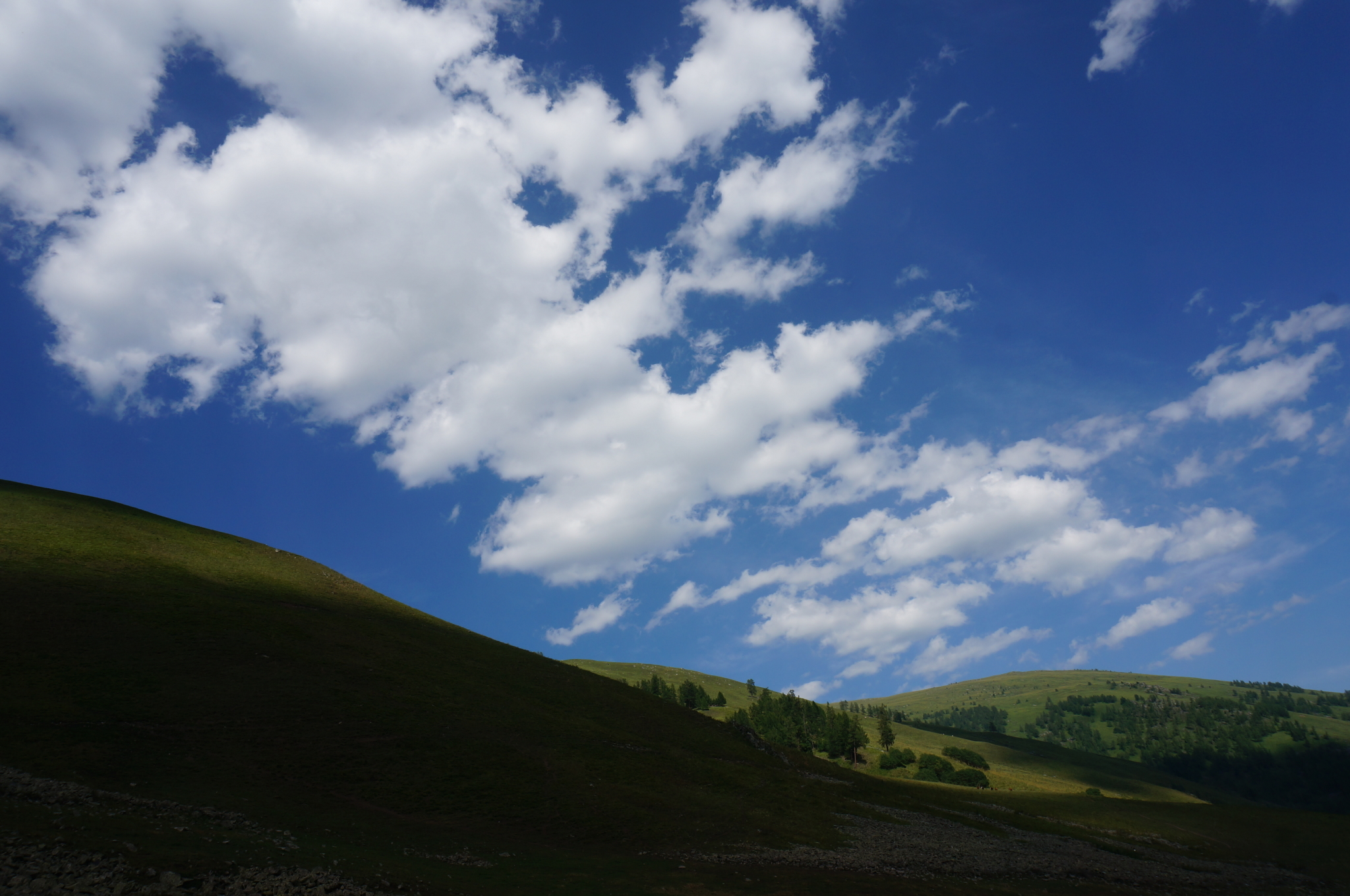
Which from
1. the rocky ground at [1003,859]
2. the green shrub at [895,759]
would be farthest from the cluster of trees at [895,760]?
the rocky ground at [1003,859]

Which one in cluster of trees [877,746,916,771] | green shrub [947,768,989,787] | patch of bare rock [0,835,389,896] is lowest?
green shrub [947,768,989,787]

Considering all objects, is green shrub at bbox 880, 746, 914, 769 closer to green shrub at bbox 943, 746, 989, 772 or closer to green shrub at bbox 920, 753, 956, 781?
green shrub at bbox 920, 753, 956, 781

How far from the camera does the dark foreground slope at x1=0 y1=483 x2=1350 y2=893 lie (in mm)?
31125

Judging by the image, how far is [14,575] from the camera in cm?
5938

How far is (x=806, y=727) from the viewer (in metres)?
172

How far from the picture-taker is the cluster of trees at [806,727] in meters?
160

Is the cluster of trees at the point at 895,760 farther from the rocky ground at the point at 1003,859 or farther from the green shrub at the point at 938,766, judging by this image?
the rocky ground at the point at 1003,859

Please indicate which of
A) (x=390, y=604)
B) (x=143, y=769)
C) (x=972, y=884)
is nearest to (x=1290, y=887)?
(x=972, y=884)

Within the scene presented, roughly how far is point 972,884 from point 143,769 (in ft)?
164

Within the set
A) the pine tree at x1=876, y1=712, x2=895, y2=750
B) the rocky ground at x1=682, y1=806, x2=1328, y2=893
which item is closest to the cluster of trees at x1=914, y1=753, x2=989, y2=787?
the pine tree at x1=876, y1=712, x2=895, y2=750

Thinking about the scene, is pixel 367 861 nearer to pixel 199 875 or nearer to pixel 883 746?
pixel 199 875

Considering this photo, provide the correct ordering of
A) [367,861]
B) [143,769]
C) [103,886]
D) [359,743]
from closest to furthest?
[103,886], [367,861], [143,769], [359,743]

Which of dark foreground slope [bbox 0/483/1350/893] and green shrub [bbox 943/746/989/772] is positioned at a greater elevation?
dark foreground slope [bbox 0/483/1350/893]

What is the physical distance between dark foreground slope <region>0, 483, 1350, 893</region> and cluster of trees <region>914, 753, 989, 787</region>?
151 ft
